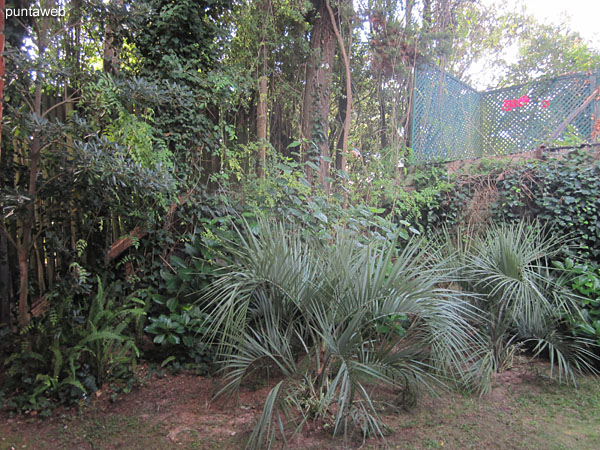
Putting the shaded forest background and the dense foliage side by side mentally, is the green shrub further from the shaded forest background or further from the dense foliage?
the shaded forest background

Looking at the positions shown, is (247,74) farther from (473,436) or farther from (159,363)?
(473,436)

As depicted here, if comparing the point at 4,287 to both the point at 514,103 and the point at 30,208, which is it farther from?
the point at 514,103

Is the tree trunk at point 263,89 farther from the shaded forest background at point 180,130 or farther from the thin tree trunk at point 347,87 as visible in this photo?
the thin tree trunk at point 347,87

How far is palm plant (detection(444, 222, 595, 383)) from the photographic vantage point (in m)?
3.47

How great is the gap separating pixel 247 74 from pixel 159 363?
Result: 3365 mm

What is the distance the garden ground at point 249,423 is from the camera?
8.00 feet

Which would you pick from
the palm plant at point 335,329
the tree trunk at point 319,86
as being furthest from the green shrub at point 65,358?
the tree trunk at point 319,86

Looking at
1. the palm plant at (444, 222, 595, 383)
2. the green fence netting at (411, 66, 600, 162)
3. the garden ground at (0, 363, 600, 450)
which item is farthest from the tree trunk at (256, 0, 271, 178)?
the garden ground at (0, 363, 600, 450)

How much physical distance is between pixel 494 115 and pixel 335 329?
6575 mm

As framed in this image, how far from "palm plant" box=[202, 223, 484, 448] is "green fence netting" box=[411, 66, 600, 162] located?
170 inches

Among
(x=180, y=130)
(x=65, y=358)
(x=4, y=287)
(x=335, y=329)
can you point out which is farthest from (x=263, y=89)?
(x=65, y=358)

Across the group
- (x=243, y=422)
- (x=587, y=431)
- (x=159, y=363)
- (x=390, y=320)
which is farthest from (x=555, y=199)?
(x=159, y=363)

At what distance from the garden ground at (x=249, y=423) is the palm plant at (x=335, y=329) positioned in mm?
158

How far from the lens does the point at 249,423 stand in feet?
8.64
